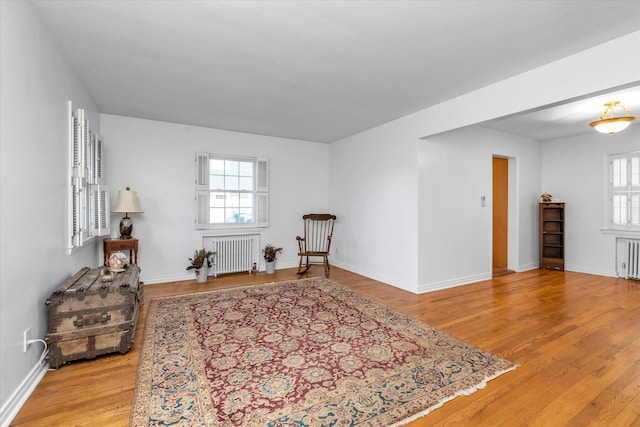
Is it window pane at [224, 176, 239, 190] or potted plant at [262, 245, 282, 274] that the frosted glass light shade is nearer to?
potted plant at [262, 245, 282, 274]

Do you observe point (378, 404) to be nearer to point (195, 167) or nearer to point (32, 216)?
point (32, 216)

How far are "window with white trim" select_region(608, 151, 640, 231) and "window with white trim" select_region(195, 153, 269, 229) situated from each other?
20.3ft

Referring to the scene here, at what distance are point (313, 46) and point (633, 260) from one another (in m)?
6.15

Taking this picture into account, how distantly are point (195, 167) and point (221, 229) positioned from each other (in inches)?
44.9

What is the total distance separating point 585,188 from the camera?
5.48 meters

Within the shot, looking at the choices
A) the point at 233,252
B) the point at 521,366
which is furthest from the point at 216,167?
the point at 521,366

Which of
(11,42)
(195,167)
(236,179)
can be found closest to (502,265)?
(236,179)

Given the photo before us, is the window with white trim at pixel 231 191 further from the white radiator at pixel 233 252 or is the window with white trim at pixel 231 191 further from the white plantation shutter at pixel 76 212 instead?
the white plantation shutter at pixel 76 212

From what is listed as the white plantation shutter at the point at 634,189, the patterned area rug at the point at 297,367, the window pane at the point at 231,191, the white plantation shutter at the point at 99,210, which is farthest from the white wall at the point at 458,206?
the white plantation shutter at the point at 99,210

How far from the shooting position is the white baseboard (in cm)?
162

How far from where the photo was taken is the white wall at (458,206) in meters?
4.24

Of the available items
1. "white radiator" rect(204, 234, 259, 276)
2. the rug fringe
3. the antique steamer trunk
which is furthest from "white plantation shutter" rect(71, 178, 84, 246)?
the rug fringe

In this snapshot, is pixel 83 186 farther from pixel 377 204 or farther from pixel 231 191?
pixel 377 204

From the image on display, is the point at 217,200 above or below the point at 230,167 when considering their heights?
below
